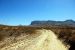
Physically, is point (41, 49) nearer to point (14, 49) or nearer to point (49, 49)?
point (49, 49)

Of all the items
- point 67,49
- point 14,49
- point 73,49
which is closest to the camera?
point 14,49

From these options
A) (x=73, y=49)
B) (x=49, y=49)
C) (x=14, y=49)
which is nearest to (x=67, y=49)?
(x=73, y=49)

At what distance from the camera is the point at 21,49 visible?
19.0 metres

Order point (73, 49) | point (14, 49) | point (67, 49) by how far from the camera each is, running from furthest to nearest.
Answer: point (67, 49)
point (73, 49)
point (14, 49)

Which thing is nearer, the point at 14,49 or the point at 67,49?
the point at 14,49

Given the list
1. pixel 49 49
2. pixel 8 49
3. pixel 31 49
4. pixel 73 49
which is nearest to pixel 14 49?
pixel 8 49

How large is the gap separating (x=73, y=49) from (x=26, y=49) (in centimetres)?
577

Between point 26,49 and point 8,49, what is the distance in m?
1.95

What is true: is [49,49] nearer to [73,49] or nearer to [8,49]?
[73,49]

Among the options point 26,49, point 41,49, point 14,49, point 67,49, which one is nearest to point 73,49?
point 67,49

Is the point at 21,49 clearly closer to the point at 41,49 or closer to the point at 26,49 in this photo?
the point at 26,49

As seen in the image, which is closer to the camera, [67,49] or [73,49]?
→ [73,49]

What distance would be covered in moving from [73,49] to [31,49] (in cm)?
522

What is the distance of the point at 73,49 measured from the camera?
20859 millimetres
